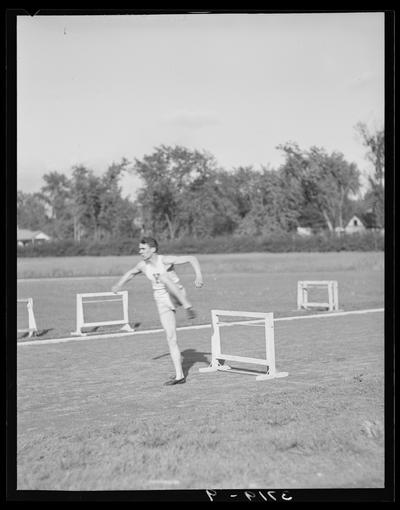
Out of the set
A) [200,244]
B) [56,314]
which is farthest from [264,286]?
[200,244]

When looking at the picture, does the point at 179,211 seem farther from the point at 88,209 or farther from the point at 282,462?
the point at 282,462

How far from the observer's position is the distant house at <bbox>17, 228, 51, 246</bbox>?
225 ft

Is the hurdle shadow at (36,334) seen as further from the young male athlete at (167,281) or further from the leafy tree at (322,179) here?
the leafy tree at (322,179)

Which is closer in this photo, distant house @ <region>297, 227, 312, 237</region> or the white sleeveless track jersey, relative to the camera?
the white sleeveless track jersey

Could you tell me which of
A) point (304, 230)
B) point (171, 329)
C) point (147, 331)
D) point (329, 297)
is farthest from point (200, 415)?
point (304, 230)

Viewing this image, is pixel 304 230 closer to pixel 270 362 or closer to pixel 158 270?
pixel 270 362

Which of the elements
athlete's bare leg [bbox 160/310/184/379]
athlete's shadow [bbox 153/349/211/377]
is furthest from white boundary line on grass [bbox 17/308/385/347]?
athlete's bare leg [bbox 160/310/184/379]

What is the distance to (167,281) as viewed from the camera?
985cm

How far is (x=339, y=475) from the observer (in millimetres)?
5957

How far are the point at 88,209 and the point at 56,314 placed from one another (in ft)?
163

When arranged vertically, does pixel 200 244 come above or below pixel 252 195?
below

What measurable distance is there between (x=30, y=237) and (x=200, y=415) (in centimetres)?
6637

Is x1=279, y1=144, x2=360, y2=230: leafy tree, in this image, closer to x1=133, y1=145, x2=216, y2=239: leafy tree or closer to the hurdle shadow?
x1=133, y1=145, x2=216, y2=239: leafy tree

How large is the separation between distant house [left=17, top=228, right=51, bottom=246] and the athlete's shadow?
54.8 m
